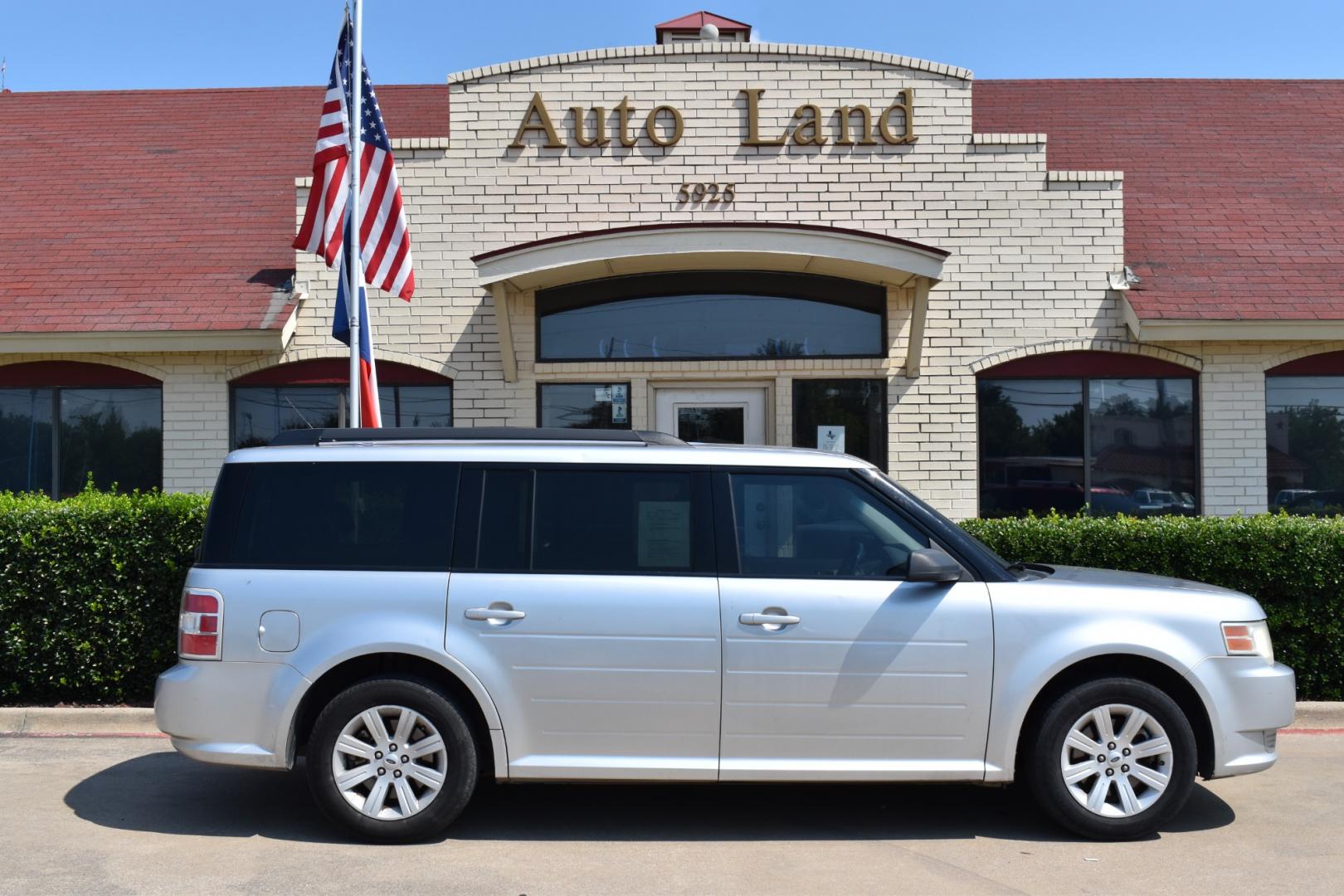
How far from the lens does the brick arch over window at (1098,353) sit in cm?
1137

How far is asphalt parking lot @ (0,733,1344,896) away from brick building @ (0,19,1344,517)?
462 centimetres

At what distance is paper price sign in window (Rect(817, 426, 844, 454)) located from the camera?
11547mm

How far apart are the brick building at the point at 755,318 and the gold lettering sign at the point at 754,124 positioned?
3 cm

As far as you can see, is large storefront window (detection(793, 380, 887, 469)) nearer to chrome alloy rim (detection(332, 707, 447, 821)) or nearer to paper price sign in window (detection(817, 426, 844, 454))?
paper price sign in window (detection(817, 426, 844, 454))

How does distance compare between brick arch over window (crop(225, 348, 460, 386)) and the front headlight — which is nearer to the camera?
the front headlight

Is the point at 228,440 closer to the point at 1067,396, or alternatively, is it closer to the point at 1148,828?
the point at 1067,396

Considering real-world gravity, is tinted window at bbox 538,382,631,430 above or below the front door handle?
above

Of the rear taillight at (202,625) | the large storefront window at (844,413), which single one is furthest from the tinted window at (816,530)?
the large storefront window at (844,413)

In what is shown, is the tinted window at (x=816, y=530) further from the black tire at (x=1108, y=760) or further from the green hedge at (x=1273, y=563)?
the green hedge at (x=1273, y=563)

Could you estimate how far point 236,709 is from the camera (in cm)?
595

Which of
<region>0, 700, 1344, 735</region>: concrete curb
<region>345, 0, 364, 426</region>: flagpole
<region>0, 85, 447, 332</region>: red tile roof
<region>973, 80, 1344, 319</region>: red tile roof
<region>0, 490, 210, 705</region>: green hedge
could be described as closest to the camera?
<region>0, 700, 1344, 735</region>: concrete curb

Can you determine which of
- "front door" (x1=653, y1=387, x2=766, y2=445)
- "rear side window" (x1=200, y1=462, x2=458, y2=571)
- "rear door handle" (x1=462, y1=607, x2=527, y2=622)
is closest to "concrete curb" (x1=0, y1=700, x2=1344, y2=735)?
"rear side window" (x1=200, y1=462, x2=458, y2=571)

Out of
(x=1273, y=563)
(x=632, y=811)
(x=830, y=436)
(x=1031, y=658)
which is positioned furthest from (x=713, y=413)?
(x=1031, y=658)

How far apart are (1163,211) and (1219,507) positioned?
10.1 ft
